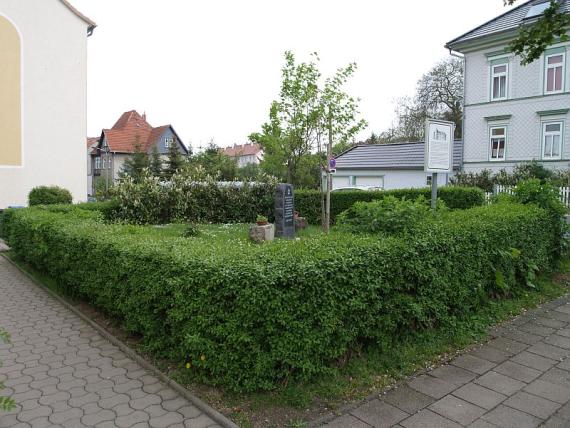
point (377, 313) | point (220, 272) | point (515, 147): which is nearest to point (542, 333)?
point (377, 313)

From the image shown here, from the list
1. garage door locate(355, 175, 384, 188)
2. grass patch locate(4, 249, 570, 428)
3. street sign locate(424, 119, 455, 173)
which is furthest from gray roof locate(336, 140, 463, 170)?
grass patch locate(4, 249, 570, 428)

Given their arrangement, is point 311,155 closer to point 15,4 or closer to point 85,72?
point 85,72

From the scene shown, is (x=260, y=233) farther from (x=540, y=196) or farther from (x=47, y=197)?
(x=47, y=197)

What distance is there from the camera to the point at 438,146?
8062mm

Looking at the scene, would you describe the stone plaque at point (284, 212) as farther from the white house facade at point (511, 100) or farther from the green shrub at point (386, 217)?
the white house facade at point (511, 100)

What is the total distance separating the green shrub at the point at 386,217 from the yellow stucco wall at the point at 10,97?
20.4 meters

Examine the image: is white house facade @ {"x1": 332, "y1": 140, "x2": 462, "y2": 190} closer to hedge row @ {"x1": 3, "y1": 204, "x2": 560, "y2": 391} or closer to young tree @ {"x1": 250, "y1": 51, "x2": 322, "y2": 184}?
young tree @ {"x1": 250, "y1": 51, "x2": 322, "y2": 184}

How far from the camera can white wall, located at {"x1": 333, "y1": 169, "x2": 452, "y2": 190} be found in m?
29.6

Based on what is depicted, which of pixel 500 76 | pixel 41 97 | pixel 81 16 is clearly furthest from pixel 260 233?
pixel 500 76

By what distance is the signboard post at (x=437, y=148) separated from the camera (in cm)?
786

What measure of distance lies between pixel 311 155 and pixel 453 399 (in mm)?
13264

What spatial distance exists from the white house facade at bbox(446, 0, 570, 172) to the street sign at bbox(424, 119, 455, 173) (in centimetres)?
1880

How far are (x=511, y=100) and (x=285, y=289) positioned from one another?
26223mm

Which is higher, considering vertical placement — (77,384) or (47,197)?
(47,197)
